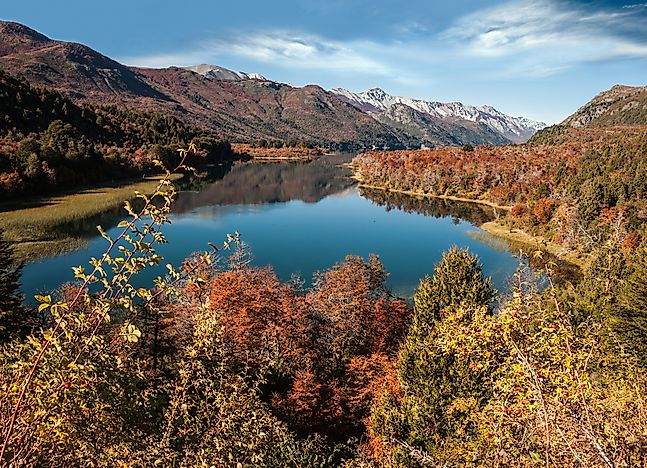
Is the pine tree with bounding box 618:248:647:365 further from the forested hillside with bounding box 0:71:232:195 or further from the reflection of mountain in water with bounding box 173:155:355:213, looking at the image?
the reflection of mountain in water with bounding box 173:155:355:213

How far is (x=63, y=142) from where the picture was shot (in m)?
92.2

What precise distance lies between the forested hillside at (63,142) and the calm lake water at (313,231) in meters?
13.8

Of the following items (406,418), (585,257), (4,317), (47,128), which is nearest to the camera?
(406,418)

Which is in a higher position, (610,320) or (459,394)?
(610,320)

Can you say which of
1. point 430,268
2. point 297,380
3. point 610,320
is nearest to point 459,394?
point 297,380

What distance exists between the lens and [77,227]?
57.9 m

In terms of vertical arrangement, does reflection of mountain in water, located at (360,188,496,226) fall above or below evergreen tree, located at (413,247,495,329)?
below

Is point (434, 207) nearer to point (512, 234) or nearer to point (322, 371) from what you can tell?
point (512, 234)

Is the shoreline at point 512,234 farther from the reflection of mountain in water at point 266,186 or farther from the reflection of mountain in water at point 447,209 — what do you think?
the reflection of mountain in water at point 266,186

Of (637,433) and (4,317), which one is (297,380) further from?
(637,433)

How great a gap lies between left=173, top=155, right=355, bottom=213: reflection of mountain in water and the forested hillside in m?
11.8

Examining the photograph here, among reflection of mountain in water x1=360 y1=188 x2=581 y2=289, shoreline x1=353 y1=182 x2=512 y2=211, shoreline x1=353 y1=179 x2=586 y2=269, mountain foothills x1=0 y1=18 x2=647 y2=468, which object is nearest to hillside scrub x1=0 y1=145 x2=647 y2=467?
mountain foothills x1=0 y1=18 x2=647 y2=468

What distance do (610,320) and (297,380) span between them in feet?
50.9

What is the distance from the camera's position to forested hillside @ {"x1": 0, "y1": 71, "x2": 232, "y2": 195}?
245 ft
